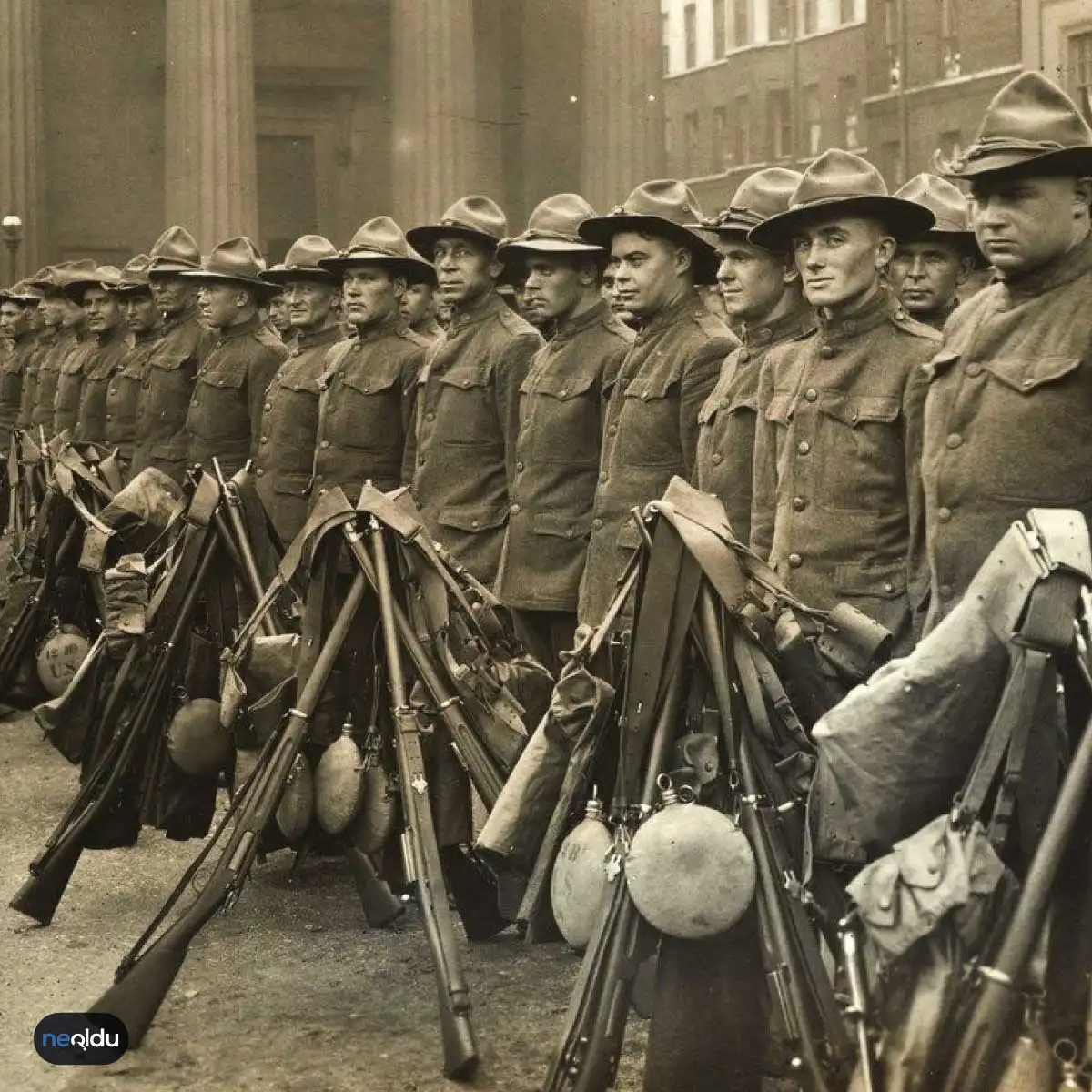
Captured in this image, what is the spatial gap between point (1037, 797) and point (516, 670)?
7.69ft

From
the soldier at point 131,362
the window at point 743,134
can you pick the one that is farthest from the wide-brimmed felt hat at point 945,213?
the window at point 743,134

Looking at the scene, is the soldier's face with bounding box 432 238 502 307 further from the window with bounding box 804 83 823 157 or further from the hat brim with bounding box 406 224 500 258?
the window with bounding box 804 83 823 157

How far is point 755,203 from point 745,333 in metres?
0.40

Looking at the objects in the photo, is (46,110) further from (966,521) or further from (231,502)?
(966,521)

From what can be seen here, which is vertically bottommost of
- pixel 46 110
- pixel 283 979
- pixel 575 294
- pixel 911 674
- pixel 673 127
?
pixel 283 979

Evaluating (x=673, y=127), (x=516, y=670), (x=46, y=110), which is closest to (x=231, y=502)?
(x=516, y=670)

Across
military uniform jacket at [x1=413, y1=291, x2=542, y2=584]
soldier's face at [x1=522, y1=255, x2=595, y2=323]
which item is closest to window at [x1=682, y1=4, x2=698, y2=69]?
military uniform jacket at [x1=413, y1=291, x2=542, y2=584]

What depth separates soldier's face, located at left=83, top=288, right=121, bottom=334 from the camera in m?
14.2

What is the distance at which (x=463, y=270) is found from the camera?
8352 millimetres

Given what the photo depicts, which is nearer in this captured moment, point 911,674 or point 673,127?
point 911,674

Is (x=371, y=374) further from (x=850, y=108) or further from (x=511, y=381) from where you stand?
(x=850, y=108)

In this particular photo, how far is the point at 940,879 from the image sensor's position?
3.68 metres

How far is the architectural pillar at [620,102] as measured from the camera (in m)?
19.9

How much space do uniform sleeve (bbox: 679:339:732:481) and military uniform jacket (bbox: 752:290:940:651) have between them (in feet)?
3.03
